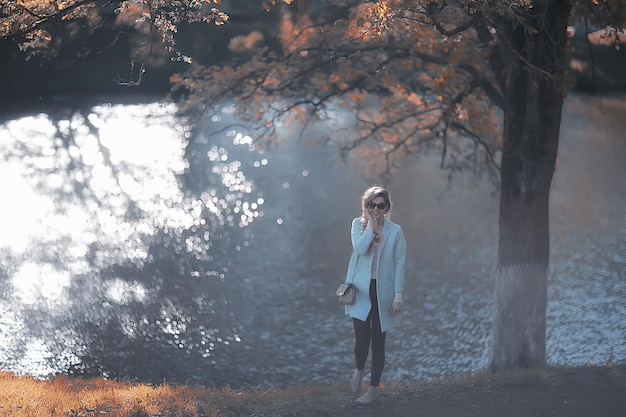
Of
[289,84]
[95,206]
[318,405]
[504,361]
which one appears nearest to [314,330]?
[289,84]

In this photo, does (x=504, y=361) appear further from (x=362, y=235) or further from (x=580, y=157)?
(x=580, y=157)

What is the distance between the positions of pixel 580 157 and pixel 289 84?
805 inches

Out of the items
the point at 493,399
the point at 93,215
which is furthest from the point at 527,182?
the point at 93,215

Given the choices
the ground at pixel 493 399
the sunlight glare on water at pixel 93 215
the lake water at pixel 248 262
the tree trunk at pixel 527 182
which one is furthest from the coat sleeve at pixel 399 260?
the sunlight glare on water at pixel 93 215

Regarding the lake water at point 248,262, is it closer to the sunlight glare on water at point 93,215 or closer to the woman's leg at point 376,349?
the sunlight glare on water at point 93,215

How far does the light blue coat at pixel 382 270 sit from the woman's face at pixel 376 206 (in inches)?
5.5

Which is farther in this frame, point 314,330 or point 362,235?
point 314,330

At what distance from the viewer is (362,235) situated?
6.93 meters

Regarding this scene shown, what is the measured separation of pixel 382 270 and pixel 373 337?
59 centimetres

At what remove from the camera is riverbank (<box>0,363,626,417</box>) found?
7.37 meters

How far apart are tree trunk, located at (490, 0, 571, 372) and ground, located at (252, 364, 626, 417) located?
3.35ft

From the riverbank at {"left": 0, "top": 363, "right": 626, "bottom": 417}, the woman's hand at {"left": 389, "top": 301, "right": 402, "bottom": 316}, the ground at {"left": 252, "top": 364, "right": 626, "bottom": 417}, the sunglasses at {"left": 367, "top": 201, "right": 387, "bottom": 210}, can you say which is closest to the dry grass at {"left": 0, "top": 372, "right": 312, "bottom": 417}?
the riverbank at {"left": 0, "top": 363, "right": 626, "bottom": 417}

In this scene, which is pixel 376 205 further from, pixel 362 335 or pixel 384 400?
pixel 384 400

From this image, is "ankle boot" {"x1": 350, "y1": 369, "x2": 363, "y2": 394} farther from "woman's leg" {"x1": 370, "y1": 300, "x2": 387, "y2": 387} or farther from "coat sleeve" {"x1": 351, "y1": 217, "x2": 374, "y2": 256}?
"coat sleeve" {"x1": 351, "y1": 217, "x2": 374, "y2": 256}
